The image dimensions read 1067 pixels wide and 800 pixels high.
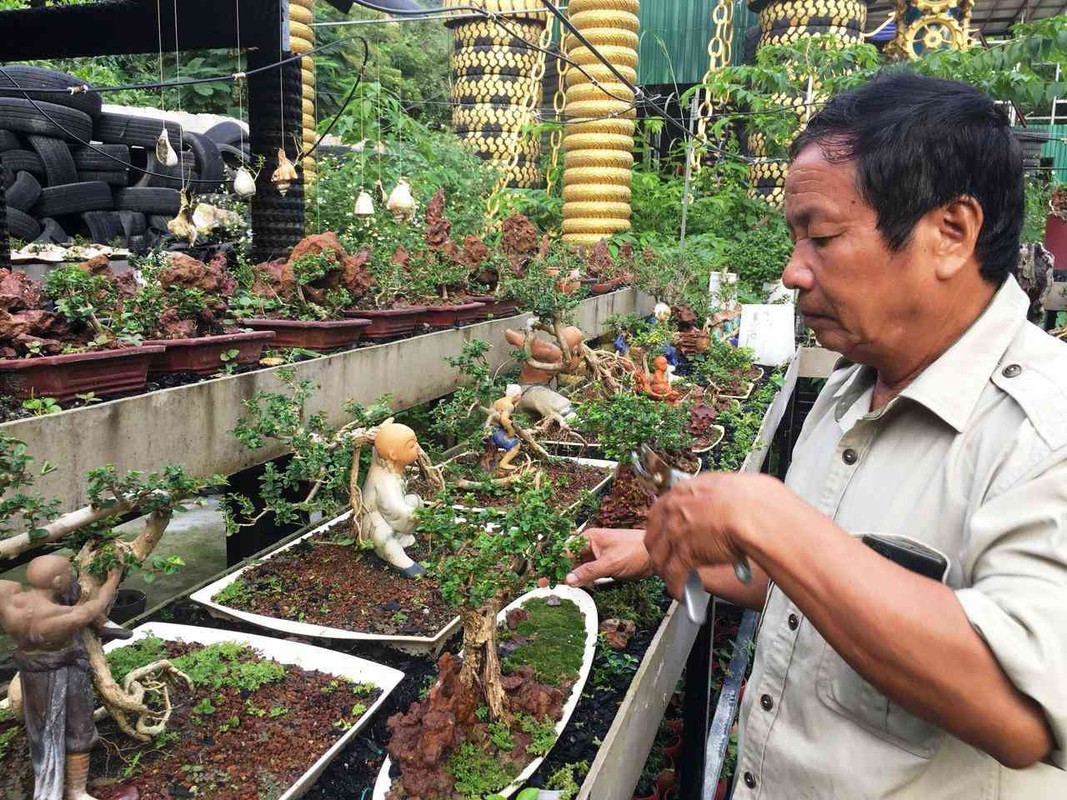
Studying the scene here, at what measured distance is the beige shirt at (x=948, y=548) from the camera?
2.77 feet

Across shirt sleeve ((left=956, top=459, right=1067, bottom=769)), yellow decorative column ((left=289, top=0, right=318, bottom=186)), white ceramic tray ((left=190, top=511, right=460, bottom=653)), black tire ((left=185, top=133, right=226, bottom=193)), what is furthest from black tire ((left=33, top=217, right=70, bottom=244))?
shirt sleeve ((left=956, top=459, right=1067, bottom=769))

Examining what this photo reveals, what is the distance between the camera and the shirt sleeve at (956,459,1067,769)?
818 mm

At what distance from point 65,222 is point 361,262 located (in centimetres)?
475

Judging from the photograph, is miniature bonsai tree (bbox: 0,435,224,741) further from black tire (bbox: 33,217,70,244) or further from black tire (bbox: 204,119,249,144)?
black tire (bbox: 204,119,249,144)

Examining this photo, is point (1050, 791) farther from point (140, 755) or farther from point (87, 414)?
point (87, 414)

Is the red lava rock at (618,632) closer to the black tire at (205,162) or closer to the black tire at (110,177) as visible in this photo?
the black tire at (205,162)

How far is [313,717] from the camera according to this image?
74.0 inches

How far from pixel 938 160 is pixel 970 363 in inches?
10.5

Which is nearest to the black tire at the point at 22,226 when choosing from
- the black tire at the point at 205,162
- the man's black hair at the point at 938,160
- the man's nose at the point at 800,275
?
the black tire at the point at 205,162

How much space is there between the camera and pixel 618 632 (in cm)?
224

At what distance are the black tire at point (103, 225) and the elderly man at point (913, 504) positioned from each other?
7.35 metres

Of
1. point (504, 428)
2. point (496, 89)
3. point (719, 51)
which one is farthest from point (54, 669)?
point (719, 51)

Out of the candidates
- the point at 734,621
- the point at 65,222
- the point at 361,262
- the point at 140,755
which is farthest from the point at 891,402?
the point at 65,222

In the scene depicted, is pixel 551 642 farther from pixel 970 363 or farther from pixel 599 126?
pixel 599 126
